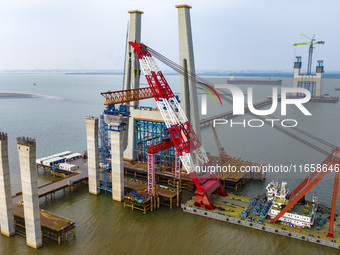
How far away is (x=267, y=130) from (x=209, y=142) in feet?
65.7

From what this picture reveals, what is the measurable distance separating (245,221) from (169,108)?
1615 cm

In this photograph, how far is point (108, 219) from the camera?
32438mm

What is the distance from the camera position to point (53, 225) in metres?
28.2

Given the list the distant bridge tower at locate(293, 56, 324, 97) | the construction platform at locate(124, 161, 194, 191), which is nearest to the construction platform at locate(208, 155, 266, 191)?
the construction platform at locate(124, 161, 194, 191)

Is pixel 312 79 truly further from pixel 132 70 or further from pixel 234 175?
pixel 132 70

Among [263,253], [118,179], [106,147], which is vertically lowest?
[263,253]

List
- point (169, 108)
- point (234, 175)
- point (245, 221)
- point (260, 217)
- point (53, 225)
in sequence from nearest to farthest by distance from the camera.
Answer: point (53, 225)
point (245, 221)
point (260, 217)
point (169, 108)
point (234, 175)

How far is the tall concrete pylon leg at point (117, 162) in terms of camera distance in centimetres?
3531

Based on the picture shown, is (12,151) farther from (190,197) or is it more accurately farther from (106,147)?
(190,197)

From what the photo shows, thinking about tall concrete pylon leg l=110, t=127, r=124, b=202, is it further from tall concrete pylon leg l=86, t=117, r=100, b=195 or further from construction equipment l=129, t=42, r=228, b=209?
construction equipment l=129, t=42, r=228, b=209

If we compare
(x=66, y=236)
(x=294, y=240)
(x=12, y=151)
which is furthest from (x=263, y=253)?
(x=12, y=151)

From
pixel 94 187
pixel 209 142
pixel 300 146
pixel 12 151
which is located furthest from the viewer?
pixel 209 142

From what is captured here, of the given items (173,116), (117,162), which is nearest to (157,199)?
(117,162)

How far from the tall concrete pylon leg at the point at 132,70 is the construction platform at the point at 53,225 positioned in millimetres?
18411
